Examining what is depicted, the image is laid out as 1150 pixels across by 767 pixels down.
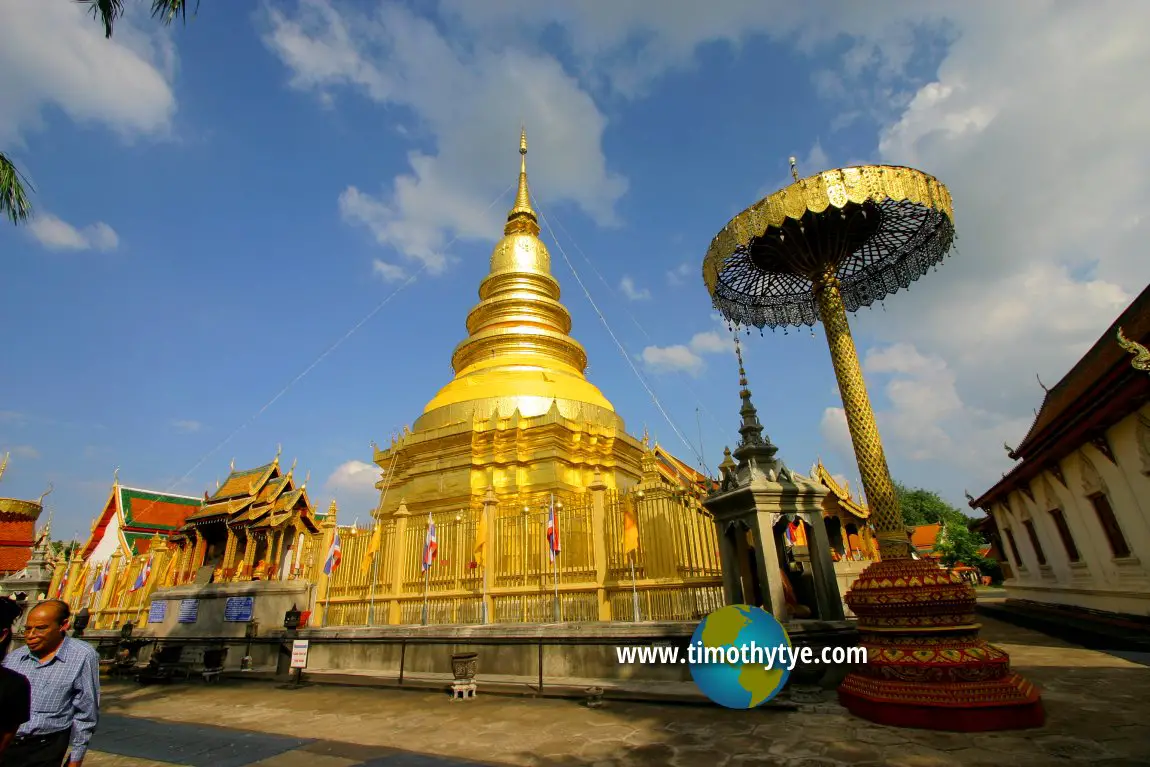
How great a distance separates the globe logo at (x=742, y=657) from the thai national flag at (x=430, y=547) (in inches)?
236

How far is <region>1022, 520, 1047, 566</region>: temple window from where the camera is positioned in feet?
53.5

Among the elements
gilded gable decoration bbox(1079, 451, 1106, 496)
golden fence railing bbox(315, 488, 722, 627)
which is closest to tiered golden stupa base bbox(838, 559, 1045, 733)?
golden fence railing bbox(315, 488, 722, 627)

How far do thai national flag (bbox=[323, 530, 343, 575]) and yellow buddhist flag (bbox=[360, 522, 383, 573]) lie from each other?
662mm

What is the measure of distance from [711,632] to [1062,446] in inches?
413

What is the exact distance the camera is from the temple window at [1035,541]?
16.3 meters

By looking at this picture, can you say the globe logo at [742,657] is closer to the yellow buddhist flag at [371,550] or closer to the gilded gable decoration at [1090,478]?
the yellow buddhist flag at [371,550]

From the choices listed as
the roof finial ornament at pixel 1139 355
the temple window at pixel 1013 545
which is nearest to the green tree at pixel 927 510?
the temple window at pixel 1013 545

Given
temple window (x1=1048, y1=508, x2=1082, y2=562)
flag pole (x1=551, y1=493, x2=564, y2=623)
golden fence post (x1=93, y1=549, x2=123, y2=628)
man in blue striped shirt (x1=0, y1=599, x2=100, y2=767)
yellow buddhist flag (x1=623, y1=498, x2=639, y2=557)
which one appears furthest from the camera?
golden fence post (x1=93, y1=549, x2=123, y2=628)

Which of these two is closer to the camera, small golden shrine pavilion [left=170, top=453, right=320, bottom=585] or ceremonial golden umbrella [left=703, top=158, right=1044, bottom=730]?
ceremonial golden umbrella [left=703, top=158, right=1044, bottom=730]

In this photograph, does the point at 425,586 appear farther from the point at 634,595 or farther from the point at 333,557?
the point at 634,595

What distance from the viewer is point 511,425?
55.8ft

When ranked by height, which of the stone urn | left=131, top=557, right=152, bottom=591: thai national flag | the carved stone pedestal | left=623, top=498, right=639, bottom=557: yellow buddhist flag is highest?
left=131, top=557, right=152, bottom=591: thai national flag

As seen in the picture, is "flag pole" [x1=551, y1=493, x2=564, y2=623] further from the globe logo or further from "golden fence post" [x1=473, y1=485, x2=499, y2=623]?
the globe logo

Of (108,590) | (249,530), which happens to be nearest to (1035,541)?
(249,530)
